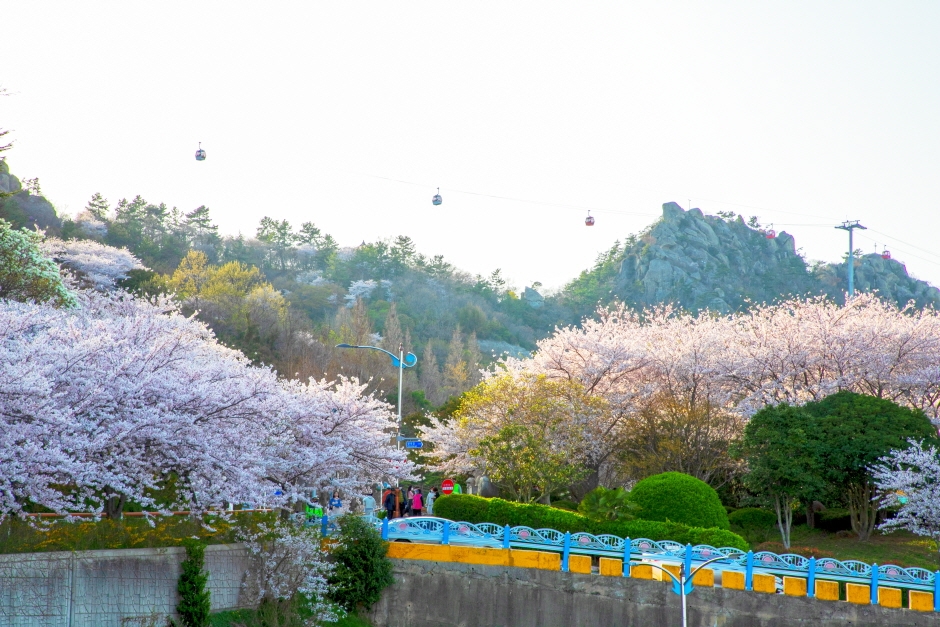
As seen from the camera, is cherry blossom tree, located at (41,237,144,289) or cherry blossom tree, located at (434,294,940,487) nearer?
cherry blossom tree, located at (434,294,940,487)

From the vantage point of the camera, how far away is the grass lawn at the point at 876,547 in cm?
2616

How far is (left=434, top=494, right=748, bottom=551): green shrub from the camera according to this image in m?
24.2

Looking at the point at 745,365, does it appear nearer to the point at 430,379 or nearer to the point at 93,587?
the point at 93,587

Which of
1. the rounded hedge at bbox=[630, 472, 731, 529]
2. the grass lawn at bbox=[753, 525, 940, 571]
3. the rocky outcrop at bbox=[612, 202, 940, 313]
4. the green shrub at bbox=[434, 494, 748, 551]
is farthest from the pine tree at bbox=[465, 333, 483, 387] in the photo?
the rounded hedge at bbox=[630, 472, 731, 529]

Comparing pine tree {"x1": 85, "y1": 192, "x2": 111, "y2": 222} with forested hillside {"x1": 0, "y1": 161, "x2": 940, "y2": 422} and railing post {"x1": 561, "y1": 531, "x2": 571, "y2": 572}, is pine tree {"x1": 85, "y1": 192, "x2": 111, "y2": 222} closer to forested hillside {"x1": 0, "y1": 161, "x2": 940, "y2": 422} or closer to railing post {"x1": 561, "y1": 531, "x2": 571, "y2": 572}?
forested hillside {"x1": 0, "y1": 161, "x2": 940, "y2": 422}

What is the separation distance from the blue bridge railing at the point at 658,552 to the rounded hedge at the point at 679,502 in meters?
2.46

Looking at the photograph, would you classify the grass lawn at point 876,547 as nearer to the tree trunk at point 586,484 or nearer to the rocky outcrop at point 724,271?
the tree trunk at point 586,484

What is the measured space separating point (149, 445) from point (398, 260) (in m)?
90.0

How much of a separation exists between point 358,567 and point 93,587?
7.04 meters

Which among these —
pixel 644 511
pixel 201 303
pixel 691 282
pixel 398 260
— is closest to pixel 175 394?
pixel 644 511

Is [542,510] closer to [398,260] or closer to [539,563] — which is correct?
[539,563]

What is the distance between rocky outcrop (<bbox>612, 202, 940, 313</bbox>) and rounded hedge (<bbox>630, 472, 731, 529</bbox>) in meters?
86.8

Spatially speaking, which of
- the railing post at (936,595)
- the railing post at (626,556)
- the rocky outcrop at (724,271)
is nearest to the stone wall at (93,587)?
the railing post at (626,556)

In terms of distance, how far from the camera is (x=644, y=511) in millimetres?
26922
